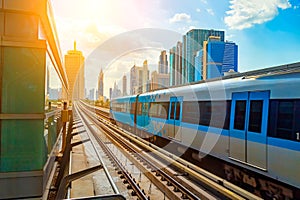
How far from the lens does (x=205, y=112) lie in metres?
8.48

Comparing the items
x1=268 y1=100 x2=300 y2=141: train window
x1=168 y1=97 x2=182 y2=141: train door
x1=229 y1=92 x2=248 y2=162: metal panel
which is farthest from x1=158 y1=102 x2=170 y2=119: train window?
x1=268 y1=100 x2=300 y2=141: train window

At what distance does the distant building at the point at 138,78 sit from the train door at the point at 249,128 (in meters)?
14.8

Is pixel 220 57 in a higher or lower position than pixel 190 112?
higher

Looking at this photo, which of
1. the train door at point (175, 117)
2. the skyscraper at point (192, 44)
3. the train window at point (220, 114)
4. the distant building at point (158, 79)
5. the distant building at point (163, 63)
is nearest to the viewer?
the train window at point (220, 114)

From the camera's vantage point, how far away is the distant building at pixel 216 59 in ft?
48.5

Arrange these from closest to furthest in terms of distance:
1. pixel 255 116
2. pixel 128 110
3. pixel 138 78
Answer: pixel 255 116
pixel 128 110
pixel 138 78

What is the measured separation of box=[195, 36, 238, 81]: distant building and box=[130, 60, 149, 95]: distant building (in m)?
6.30

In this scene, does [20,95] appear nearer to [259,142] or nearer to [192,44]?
[259,142]

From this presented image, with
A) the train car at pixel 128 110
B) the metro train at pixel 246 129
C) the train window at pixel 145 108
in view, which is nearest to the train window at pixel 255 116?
the metro train at pixel 246 129

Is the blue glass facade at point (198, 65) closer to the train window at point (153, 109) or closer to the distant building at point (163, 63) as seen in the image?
the distant building at point (163, 63)

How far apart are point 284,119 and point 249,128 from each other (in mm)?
1019

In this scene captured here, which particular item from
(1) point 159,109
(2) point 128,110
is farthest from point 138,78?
(1) point 159,109

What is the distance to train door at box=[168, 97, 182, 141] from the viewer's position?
1032 cm

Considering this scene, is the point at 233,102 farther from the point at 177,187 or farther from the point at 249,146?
the point at 177,187
